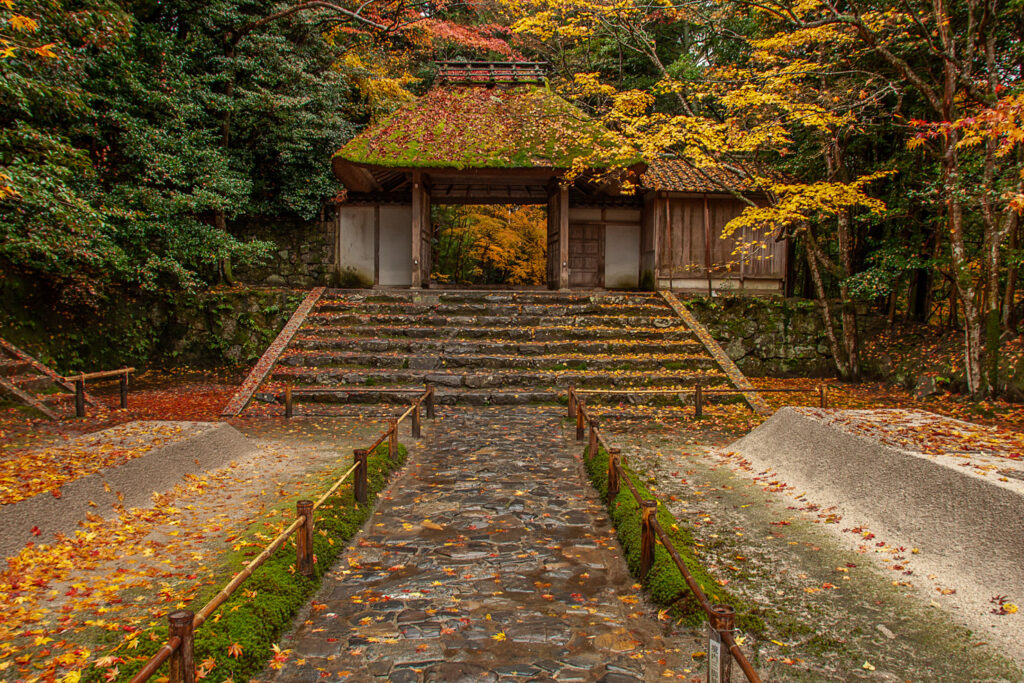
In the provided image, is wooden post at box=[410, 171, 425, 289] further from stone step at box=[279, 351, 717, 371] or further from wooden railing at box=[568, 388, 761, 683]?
wooden railing at box=[568, 388, 761, 683]

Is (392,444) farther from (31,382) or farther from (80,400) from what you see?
(31,382)

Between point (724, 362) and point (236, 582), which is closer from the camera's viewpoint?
point (236, 582)

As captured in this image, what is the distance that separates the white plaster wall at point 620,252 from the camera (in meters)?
16.8

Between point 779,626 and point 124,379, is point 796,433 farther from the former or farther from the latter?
point 124,379

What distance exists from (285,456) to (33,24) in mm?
5371

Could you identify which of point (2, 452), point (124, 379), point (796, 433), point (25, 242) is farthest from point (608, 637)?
point (25, 242)

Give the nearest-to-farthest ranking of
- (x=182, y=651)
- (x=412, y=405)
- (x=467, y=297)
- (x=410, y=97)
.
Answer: (x=182, y=651) < (x=412, y=405) < (x=467, y=297) < (x=410, y=97)

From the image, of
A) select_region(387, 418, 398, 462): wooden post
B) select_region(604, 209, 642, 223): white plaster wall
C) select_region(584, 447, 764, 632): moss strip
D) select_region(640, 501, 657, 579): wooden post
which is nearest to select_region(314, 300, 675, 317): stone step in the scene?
select_region(604, 209, 642, 223): white plaster wall

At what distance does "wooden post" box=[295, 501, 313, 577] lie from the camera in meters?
3.69

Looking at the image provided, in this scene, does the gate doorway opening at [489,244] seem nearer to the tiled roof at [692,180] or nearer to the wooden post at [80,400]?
the tiled roof at [692,180]

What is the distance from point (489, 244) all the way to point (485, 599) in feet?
56.2

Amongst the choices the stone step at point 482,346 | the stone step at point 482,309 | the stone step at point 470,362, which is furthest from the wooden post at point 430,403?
the stone step at point 482,309

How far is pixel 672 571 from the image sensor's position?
360 centimetres

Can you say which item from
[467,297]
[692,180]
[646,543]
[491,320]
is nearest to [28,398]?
[491,320]
